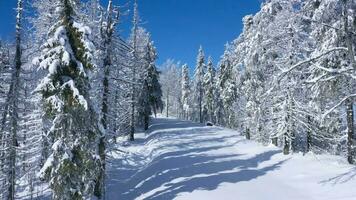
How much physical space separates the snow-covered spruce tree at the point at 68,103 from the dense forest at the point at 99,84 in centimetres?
5

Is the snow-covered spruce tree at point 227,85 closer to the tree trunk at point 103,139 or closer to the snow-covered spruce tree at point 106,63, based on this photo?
the snow-covered spruce tree at point 106,63

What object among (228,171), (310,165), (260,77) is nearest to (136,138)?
(260,77)

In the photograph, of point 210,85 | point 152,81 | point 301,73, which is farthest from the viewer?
point 210,85

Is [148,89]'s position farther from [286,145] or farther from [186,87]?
[186,87]

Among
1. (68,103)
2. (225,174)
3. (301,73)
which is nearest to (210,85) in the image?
(225,174)

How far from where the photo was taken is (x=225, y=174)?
2486 centimetres

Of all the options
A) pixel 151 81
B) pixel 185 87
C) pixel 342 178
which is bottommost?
pixel 342 178

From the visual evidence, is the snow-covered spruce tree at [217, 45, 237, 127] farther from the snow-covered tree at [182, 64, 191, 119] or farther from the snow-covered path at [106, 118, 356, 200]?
the snow-covered path at [106, 118, 356, 200]

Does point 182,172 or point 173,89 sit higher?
point 173,89

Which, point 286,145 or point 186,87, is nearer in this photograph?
point 286,145

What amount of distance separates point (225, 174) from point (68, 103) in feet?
39.8

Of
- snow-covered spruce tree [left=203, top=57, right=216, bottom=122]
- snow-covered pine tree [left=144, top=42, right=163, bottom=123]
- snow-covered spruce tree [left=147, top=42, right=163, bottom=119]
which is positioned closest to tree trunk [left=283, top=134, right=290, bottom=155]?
snow-covered pine tree [left=144, top=42, right=163, bottom=123]

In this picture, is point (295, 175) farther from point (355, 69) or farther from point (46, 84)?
point (46, 84)

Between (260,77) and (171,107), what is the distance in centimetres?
10000
